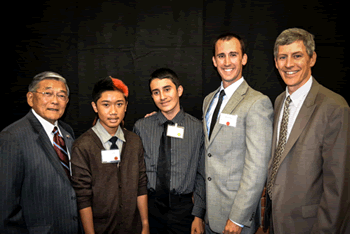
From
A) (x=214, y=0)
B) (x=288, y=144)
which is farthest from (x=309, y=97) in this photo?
(x=214, y=0)

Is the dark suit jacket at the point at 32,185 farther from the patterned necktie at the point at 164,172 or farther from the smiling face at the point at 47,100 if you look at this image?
the patterned necktie at the point at 164,172

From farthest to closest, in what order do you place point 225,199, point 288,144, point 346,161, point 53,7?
point 53,7 < point 225,199 < point 288,144 < point 346,161

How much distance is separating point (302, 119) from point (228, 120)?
1.87 ft

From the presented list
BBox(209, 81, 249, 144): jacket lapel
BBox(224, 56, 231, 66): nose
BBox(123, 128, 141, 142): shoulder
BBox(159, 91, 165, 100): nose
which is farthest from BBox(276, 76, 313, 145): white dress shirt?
BBox(123, 128, 141, 142): shoulder

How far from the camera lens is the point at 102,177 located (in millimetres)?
1719

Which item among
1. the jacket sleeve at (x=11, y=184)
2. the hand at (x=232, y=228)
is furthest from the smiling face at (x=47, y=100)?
the hand at (x=232, y=228)

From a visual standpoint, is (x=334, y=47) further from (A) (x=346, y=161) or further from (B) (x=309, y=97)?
(A) (x=346, y=161)

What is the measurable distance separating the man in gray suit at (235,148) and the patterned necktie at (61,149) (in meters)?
1.31

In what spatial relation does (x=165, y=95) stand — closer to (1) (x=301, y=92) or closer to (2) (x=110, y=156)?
(2) (x=110, y=156)

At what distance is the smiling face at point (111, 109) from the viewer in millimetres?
1820

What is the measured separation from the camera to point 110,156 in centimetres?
175

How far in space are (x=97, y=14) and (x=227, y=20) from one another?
175 centimetres

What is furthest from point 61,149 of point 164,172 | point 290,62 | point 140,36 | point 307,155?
point 290,62

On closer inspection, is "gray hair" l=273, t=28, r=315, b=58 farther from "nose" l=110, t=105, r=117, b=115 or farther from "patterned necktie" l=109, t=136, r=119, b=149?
"patterned necktie" l=109, t=136, r=119, b=149
